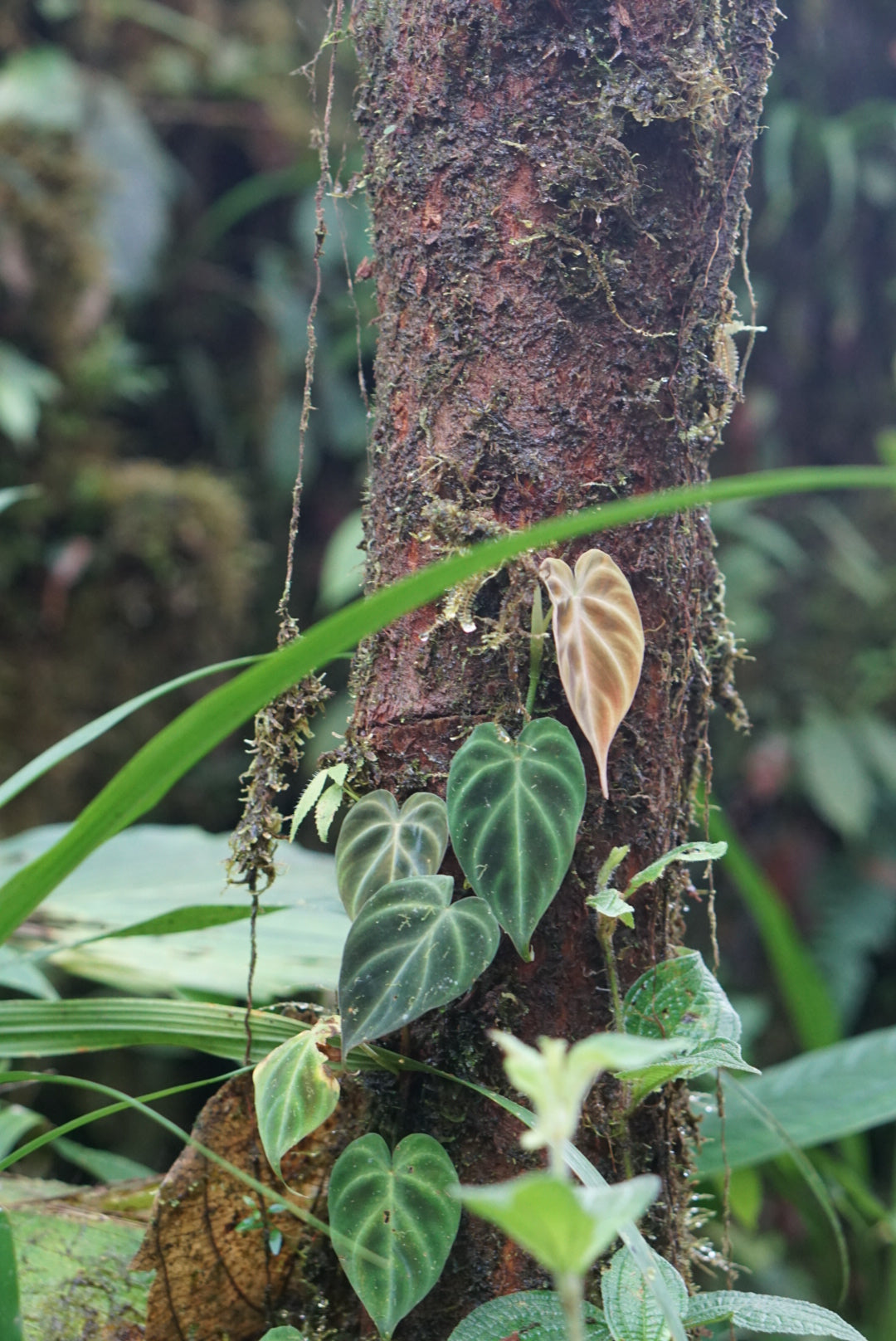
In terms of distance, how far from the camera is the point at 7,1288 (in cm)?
46

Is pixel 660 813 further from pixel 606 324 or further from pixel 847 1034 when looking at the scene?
pixel 847 1034

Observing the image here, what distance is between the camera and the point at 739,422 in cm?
279

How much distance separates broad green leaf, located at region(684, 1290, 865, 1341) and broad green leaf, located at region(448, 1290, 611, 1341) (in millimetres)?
46

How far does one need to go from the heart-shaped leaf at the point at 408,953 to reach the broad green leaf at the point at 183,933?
0.35m

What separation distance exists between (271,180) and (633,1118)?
2.54 metres

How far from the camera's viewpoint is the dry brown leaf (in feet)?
1.88

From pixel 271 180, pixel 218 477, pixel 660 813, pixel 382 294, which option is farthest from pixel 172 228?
pixel 660 813

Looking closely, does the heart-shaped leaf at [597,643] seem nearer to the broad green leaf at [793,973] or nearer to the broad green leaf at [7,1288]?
the broad green leaf at [7,1288]

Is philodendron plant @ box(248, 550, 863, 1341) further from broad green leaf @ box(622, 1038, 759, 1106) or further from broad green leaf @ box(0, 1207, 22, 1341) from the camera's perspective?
broad green leaf @ box(0, 1207, 22, 1341)

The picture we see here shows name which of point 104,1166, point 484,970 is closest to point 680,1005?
point 484,970

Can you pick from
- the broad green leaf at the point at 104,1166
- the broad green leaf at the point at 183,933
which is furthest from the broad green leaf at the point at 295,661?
the broad green leaf at the point at 104,1166

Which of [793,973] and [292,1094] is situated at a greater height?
[292,1094]

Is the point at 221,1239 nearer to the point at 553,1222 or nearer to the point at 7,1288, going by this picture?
the point at 7,1288

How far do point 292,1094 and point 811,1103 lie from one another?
0.69m
